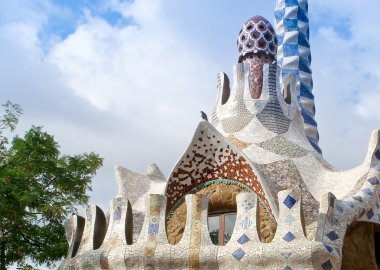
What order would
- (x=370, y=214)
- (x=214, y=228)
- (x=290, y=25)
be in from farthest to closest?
(x=290, y=25) < (x=214, y=228) < (x=370, y=214)

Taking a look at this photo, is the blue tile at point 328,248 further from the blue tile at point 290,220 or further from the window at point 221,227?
the window at point 221,227

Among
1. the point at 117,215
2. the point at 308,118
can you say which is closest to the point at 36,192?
the point at 117,215

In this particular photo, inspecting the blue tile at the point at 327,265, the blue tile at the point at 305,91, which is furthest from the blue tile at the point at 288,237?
the blue tile at the point at 305,91

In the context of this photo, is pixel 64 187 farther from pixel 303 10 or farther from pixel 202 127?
pixel 303 10

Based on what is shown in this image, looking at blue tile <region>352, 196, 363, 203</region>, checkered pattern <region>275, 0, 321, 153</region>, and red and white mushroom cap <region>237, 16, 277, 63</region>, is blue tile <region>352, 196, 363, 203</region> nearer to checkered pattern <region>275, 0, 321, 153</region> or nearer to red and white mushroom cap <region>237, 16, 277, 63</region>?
red and white mushroom cap <region>237, 16, 277, 63</region>

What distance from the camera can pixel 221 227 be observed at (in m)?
8.27

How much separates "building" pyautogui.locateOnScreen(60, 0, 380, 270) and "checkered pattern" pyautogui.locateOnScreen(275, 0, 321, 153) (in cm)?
357

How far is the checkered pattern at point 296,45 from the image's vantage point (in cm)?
1352

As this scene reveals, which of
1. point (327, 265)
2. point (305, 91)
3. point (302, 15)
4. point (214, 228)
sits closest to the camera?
point (327, 265)

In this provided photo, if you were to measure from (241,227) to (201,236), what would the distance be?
16.1 inches

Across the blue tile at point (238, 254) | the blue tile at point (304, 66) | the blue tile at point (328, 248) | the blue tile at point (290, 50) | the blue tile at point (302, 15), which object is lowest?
the blue tile at point (238, 254)

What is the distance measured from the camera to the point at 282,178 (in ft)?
27.9

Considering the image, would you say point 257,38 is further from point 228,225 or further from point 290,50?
point 290,50

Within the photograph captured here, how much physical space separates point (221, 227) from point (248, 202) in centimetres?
96
